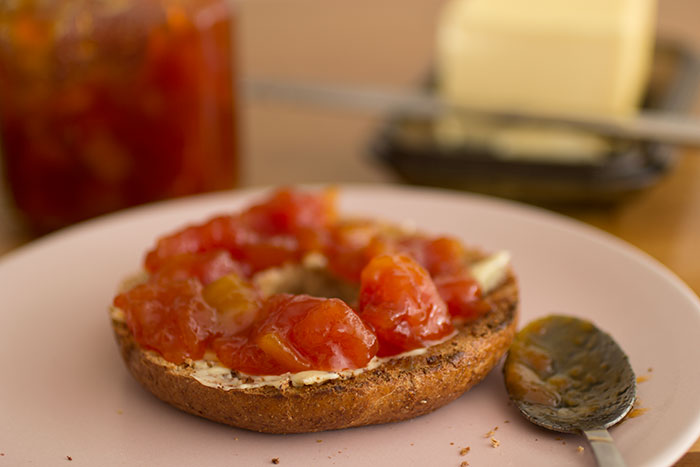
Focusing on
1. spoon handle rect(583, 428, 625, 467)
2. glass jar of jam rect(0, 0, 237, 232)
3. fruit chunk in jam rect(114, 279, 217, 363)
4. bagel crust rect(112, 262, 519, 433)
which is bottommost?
spoon handle rect(583, 428, 625, 467)

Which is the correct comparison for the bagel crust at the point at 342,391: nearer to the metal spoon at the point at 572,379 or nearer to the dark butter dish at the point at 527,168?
the metal spoon at the point at 572,379

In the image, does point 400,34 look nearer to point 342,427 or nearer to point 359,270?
point 359,270

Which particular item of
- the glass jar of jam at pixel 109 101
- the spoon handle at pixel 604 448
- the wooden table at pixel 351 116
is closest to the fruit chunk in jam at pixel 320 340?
the spoon handle at pixel 604 448

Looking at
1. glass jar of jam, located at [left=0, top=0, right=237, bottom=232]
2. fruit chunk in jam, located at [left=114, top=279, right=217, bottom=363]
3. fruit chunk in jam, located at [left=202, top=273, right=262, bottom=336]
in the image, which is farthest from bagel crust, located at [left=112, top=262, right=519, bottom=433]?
glass jar of jam, located at [left=0, top=0, right=237, bottom=232]

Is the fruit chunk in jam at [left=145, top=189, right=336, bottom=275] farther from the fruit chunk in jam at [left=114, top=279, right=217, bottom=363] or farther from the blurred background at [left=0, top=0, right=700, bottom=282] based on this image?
the blurred background at [left=0, top=0, right=700, bottom=282]

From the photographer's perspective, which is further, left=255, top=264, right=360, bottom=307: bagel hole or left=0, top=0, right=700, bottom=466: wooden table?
left=0, top=0, right=700, bottom=466: wooden table
